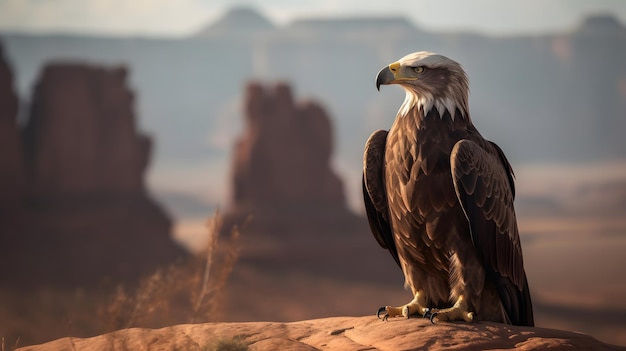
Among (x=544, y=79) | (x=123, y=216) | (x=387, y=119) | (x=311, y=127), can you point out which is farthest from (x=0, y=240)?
(x=544, y=79)

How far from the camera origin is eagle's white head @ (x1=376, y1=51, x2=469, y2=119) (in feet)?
21.5

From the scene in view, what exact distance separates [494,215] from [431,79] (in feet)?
4.01

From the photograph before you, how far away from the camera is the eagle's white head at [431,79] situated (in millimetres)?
6559

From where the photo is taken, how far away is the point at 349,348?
609 centimetres

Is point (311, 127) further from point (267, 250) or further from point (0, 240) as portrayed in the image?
point (0, 240)

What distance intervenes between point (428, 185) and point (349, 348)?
142cm

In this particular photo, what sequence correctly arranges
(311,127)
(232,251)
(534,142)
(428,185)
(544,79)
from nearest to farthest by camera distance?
(428,185) → (232,251) → (311,127) → (534,142) → (544,79)

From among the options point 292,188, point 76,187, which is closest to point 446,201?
point 76,187

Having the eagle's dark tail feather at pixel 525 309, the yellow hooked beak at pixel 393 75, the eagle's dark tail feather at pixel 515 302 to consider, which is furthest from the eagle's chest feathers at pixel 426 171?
the eagle's dark tail feather at pixel 525 309

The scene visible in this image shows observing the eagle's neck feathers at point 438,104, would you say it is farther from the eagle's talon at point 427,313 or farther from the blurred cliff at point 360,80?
the blurred cliff at point 360,80

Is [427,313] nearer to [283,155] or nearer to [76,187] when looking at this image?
[76,187]

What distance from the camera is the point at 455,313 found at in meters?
6.48

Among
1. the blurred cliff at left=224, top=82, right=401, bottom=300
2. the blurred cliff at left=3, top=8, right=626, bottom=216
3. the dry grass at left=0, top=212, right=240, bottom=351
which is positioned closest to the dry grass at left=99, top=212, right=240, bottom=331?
the dry grass at left=0, top=212, right=240, bottom=351

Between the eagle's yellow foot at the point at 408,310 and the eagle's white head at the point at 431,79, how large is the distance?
159 cm
